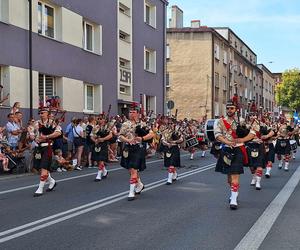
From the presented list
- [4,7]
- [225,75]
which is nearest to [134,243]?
[4,7]

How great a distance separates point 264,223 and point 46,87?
14400 mm

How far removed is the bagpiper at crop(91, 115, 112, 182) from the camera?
13703 mm

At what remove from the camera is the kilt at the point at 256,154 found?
40.1ft

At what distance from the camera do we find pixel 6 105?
17.8 meters

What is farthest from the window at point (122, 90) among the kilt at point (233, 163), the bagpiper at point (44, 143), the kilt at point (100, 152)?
the kilt at point (233, 163)

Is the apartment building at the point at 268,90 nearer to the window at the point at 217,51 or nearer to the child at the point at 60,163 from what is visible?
the window at the point at 217,51

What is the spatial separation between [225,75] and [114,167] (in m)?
35.3

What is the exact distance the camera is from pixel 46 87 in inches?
815

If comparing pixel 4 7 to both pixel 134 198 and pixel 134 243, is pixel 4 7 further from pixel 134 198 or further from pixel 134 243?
pixel 134 243

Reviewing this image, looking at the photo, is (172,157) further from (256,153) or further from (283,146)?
(283,146)

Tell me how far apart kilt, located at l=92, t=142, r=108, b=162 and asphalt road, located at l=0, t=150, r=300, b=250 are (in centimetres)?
77

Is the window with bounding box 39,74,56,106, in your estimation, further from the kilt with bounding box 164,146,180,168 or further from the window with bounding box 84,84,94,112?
the kilt with bounding box 164,146,180,168

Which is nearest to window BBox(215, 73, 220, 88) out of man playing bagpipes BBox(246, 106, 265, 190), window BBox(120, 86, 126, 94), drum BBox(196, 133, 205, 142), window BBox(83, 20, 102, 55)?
drum BBox(196, 133, 205, 142)

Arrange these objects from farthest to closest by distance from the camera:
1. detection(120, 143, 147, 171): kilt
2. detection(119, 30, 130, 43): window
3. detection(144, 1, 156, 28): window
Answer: detection(144, 1, 156, 28): window, detection(119, 30, 130, 43): window, detection(120, 143, 147, 171): kilt
